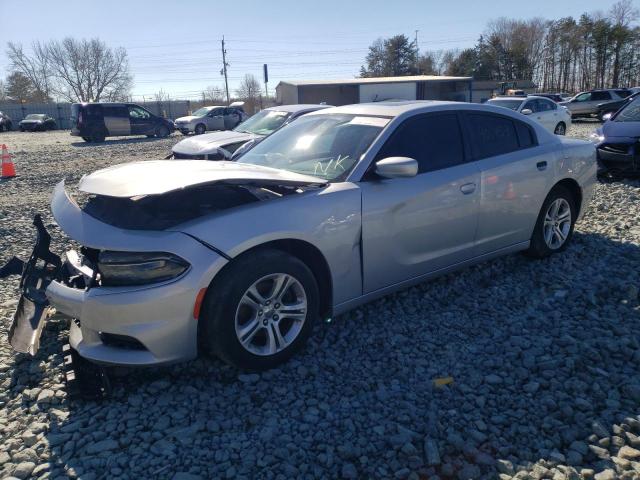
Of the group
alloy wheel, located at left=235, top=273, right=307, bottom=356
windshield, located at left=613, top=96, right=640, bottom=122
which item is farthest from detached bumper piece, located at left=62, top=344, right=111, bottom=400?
windshield, located at left=613, top=96, right=640, bottom=122

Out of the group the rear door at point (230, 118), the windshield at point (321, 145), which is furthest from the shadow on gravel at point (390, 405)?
the rear door at point (230, 118)

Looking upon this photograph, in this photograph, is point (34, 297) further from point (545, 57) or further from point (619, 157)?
point (545, 57)

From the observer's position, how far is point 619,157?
8297 millimetres

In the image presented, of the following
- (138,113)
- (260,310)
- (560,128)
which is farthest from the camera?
(138,113)

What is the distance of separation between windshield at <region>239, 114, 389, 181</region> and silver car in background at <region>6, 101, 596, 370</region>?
0.02 m

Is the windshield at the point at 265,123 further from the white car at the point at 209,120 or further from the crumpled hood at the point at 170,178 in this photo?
the white car at the point at 209,120

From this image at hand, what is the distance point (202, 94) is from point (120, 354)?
240 feet

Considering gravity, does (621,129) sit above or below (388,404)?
above

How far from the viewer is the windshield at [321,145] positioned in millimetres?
3607

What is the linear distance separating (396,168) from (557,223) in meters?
2.49

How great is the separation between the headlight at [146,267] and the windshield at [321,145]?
1.31m

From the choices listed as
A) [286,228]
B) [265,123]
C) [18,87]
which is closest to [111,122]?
[265,123]

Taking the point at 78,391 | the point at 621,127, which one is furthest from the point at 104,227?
the point at 621,127

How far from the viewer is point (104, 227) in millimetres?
2877
